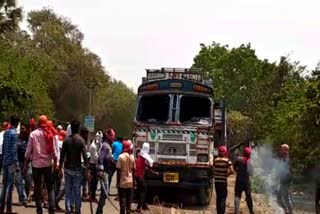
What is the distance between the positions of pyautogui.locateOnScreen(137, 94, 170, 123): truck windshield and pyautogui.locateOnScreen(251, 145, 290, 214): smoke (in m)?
3.59

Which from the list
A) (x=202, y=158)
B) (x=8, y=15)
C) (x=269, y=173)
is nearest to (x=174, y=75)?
(x=202, y=158)

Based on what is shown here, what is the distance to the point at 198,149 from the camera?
18.2m

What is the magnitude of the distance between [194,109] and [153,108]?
48.4 inches

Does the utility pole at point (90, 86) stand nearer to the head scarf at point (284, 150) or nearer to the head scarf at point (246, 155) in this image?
the head scarf at point (284, 150)

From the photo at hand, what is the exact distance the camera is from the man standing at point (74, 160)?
39.3ft

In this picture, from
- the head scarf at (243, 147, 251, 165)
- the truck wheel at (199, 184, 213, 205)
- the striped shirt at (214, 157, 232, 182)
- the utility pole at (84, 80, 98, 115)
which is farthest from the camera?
the utility pole at (84, 80, 98, 115)

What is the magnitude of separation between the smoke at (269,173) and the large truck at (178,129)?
1.99m

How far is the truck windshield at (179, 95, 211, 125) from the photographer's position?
18.9 metres

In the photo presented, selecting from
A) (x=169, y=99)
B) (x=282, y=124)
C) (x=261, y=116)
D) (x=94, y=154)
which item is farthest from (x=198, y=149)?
(x=261, y=116)

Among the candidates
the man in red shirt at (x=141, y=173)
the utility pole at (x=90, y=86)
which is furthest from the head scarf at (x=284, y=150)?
the utility pole at (x=90, y=86)

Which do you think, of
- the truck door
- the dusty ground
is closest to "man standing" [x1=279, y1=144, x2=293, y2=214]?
the dusty ground

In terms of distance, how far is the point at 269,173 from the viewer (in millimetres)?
30281

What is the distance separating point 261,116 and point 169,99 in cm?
3352

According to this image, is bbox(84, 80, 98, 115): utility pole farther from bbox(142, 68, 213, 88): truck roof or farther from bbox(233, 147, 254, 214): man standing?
bbox(233, 147, 254, 214): man standing
